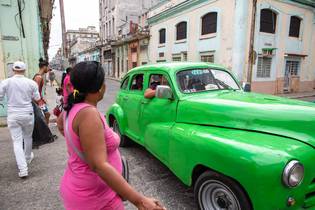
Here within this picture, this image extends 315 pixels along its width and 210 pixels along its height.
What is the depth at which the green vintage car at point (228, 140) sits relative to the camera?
2018mm

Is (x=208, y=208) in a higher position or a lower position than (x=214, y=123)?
lower

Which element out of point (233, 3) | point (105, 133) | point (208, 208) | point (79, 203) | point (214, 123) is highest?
point (233, 3)

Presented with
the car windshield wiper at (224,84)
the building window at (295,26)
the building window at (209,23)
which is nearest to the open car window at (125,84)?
the car windshield wiper at (224,84)

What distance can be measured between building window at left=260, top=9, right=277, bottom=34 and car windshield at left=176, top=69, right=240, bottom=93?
12.4 m

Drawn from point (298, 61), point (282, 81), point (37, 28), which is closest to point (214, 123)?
point (37, 28)

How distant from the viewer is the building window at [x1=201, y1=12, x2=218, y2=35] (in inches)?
585

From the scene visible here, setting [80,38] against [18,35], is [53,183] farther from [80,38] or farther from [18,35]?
[80,38]

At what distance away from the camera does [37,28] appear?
844 centimetres

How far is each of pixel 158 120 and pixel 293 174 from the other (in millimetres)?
2012

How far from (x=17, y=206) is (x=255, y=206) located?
2871mm

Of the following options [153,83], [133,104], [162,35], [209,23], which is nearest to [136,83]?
[133,104]

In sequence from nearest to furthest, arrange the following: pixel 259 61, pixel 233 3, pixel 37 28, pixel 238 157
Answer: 1. pixel 238 157
2. pixel 37 28
3. pixel 233 3
4. pixel 259 61

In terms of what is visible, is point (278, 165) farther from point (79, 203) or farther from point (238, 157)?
point (79, 203)

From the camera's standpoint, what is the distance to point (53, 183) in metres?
3.64
